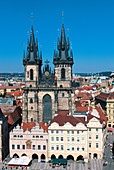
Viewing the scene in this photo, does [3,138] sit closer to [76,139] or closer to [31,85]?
[76,139]

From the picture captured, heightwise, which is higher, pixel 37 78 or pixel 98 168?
pixel 37 78

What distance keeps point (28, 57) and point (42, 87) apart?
47.8ft

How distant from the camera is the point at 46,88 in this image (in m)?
106

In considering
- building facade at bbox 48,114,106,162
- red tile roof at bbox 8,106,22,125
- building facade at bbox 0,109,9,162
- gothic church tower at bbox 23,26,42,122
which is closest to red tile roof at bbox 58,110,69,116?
gothic church tower at bbox 23,26,42,122

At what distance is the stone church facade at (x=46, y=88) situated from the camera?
106 metres

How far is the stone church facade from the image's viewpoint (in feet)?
349

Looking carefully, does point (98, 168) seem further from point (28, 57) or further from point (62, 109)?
point (28, 57)

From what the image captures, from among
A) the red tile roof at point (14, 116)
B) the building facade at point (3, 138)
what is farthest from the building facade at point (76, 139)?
the red tile roof at point (14, 116)

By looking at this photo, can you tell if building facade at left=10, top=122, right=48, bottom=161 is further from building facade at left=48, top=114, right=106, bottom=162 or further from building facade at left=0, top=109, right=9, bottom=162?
building facade at left=0, top=109, right=9, bottom=162

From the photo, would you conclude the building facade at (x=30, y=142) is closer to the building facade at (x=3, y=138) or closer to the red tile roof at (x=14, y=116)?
the building facade at (x=3, y=138)

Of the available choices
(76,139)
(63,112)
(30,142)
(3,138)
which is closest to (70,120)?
(76,139)

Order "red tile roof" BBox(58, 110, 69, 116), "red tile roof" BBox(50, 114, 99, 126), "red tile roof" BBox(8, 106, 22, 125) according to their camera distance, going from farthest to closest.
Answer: "red tile roof" BBox(8, 106, 22, 125) → "red tile roof" BBox(58, 110, 69, 116) → "red tile roof" BBox(50, 114, 99, 126)

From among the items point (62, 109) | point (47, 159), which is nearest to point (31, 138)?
point (47, 159)

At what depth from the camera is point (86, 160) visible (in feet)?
266
